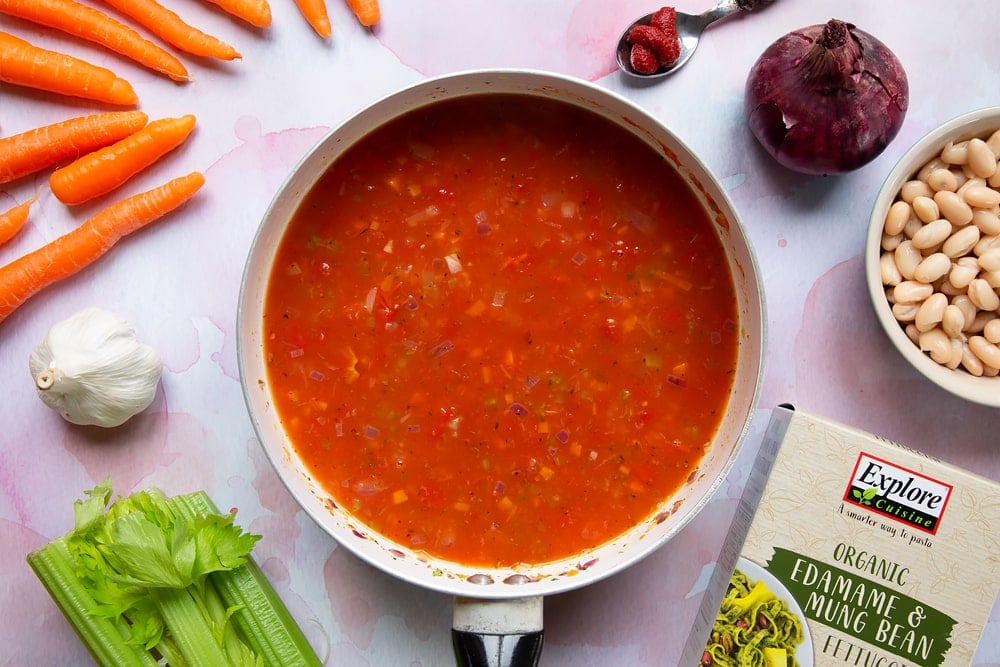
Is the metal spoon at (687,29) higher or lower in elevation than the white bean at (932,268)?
higher

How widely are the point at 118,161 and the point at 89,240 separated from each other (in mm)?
162

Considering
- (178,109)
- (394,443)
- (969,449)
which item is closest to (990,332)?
(969,449)

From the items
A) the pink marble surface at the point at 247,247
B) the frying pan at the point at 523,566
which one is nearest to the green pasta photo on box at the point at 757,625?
the frying pan at the point at 523,566

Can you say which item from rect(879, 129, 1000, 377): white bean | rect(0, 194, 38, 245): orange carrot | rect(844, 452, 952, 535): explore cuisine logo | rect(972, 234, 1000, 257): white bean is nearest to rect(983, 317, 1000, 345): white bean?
rect(879, 129, 1000, 377): white bean

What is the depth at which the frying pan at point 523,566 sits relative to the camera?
4.65 feet

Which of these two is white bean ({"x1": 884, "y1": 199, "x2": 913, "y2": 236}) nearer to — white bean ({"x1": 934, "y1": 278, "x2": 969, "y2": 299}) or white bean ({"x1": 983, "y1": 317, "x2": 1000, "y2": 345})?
white bean ({"x1": 934, "y1": 278, "x2": 969, "y2": 299})

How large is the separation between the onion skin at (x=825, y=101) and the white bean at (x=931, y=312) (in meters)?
0.28

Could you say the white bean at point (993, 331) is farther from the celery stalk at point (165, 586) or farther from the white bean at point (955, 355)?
the celery stalk at point (165, 586)

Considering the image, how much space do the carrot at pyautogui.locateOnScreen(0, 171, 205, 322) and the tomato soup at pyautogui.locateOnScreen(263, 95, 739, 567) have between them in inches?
12.7

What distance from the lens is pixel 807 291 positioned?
5.54ft

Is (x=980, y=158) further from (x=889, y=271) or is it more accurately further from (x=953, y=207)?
(x=889, y=271)

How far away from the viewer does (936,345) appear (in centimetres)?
157

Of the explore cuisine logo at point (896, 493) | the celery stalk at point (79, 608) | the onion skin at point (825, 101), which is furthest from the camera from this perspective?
the celery stalk at point (79, 608)

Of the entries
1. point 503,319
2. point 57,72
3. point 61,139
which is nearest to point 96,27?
point 57,72
